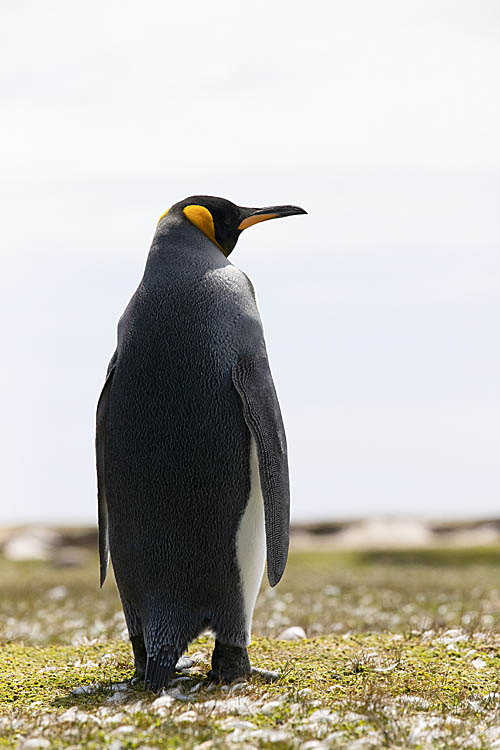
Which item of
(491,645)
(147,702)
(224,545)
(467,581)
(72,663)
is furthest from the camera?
(467,581)

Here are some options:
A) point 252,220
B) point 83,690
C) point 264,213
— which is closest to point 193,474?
point 83,690

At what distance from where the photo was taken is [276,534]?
739 cm

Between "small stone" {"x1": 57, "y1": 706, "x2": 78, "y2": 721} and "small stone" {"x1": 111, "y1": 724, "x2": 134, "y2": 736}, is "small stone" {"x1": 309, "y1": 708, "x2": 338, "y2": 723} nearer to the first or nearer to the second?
"small stone" {"x1": 111, "y1": 724, "x2": 134, "y2": 736}

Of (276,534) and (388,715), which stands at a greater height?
(276,534)

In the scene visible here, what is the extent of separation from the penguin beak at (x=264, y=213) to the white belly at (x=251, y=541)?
7.59 feet

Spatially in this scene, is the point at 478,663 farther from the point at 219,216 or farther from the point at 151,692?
the point at 219,216

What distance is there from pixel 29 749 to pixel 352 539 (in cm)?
3543

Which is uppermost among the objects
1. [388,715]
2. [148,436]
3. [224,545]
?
[148,436]

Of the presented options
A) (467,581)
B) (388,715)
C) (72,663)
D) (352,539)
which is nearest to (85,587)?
(467,581)

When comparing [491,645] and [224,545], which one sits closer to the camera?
[224,545]

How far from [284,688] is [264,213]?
4.37 m

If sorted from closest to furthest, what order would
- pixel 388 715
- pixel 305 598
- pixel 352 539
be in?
pixel 388 715, pixel 305 598, pixel 352 539

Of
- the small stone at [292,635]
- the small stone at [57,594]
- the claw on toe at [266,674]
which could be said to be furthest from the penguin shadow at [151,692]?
the small stone at [57,594]

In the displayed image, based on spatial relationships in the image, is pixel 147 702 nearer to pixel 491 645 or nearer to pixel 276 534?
pixel 276 534
